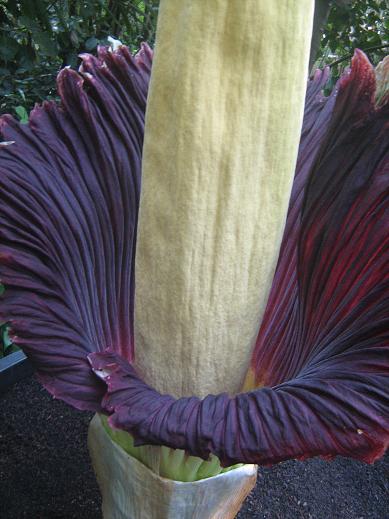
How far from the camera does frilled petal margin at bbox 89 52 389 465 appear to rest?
19.3 inches

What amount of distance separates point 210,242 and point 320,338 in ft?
0.61

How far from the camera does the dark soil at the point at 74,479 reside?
1.18m

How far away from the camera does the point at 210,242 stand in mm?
626

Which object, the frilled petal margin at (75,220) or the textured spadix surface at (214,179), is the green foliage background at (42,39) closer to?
the frilled petal margin at (75,220)

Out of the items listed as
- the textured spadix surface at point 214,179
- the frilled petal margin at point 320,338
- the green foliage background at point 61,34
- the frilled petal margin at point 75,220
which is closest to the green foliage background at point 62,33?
the green foliage background at point 61,34

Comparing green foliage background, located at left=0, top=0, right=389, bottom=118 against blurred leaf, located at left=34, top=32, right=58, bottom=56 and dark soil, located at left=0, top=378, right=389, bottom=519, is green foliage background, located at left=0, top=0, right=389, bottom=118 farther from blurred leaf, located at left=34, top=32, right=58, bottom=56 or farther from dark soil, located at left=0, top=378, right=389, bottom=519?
dark soil, located at left=0, top=378, right=389, bottom=519

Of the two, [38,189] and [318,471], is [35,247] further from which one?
[318,471]

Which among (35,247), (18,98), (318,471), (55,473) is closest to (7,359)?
(55,473)

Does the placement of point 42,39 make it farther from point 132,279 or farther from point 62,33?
point 132,279

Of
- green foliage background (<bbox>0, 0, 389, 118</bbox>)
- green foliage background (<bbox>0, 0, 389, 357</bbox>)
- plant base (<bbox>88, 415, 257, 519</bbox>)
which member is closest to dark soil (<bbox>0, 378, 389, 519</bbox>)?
green foliage background (<bbox>0, 0, 389, 357</bbox>)

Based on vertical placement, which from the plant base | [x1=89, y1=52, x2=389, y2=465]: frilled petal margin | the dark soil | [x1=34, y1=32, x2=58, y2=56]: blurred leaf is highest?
[x1=34, y1=32, x2=58, y2=56]: blurred leaf

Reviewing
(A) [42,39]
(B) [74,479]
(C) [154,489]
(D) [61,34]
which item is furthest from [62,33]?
(C) [154,489]

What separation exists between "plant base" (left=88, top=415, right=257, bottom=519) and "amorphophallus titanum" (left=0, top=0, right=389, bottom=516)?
0.10 meters

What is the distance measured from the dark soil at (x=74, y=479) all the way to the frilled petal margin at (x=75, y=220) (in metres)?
0.54
